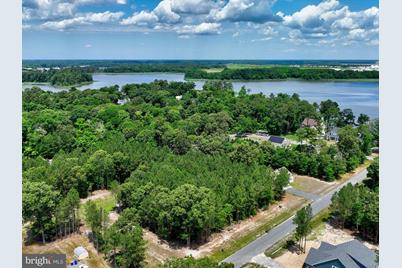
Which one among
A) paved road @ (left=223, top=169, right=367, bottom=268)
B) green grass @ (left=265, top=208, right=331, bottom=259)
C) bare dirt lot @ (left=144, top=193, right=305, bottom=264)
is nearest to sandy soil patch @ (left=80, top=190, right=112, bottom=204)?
bare dirt lot @ (left=144, top=193, right=305, bottom=264)

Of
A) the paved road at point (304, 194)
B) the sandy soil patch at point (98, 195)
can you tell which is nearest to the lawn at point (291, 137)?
the paved road at point (304, 194)

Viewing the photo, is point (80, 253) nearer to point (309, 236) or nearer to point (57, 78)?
point (309, 236)

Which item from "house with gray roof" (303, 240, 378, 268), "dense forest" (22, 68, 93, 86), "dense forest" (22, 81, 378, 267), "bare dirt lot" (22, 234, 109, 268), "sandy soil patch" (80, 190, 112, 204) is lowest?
"bare dirt lot" (22, 234, 109, 268)

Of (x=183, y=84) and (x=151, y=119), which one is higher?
(x=183, y=84)

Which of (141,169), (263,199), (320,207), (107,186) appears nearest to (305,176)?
(320,207)

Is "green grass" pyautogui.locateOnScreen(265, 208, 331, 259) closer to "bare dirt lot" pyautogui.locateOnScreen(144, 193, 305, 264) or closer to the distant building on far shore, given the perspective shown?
"bare dirt lot" pyautogui.locateOnScreen(144, 193, 305, 264)

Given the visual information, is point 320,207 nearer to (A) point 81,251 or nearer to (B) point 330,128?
(A) point 81,251

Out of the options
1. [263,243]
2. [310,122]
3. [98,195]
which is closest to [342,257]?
[263,243]
